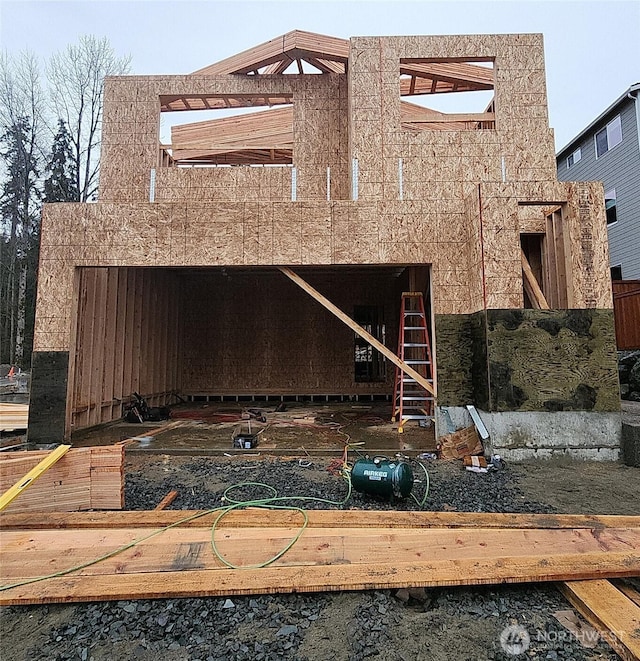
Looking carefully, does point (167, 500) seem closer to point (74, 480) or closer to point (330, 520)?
point (74, 480)

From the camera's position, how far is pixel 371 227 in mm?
6336

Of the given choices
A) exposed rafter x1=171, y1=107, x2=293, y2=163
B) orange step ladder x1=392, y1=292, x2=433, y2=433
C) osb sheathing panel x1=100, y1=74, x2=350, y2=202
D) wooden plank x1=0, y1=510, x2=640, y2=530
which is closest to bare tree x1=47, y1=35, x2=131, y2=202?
osb sheathing panel x1=100, y1=74, x2=350, y2=202

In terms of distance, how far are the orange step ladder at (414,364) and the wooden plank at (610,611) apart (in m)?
4.62

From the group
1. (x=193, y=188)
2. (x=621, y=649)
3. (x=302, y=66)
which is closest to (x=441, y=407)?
(x=621, y=649)

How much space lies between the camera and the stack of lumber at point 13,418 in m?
7.05

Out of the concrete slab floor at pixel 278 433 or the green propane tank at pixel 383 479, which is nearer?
the green propane tank at pixel 383 479

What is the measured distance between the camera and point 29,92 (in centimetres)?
1783

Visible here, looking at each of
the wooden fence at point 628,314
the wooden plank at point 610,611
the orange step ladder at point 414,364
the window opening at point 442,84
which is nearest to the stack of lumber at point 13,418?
the orange step ladder at point 414,364

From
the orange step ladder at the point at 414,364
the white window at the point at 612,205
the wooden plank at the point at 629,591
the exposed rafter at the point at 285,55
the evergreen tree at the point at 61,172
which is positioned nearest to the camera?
the wooden plank at the point at 629,591

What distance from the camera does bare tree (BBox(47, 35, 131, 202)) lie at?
18.0 meters

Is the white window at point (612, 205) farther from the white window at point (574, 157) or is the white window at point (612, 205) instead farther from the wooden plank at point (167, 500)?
the wooden plank at point (167, 500)

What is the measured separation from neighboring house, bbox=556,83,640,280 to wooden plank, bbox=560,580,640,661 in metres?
15.4

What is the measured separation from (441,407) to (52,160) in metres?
20.9

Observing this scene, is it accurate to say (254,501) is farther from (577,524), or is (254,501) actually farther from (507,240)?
(507,240)
